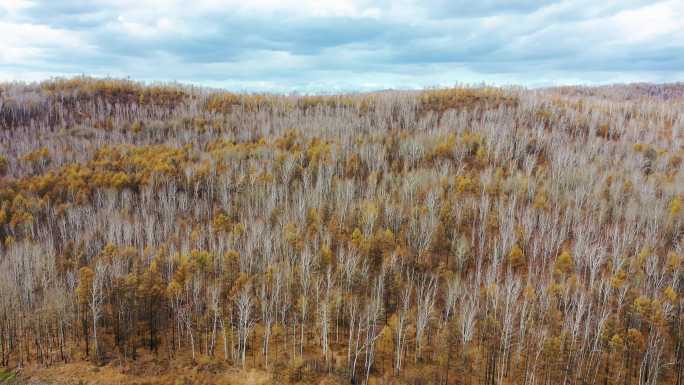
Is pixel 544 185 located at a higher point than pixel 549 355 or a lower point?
higher

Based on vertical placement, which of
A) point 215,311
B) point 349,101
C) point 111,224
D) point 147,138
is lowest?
point 215,311

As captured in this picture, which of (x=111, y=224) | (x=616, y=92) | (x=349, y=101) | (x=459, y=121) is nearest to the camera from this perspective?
(x=111, y=224)

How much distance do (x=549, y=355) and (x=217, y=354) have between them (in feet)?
20.6

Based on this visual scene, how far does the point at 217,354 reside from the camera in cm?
805

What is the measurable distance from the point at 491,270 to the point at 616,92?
1801 inches

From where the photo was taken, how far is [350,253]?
9719 mm

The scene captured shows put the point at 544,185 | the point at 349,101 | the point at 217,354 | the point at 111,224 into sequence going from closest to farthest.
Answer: the point at 217,354
the point at 111,224
the point at 544,185
the point at 349,101

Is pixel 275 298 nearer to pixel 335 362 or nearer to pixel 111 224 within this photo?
pixel 335 362

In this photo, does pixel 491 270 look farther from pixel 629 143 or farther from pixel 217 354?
pixel 629 143

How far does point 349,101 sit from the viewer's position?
28406 mm

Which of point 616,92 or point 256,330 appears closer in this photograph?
point 256,330

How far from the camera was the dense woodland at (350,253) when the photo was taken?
7824 millimetres

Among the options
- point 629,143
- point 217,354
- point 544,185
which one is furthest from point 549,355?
point 629,143

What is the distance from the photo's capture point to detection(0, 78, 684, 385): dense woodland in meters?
7.82
